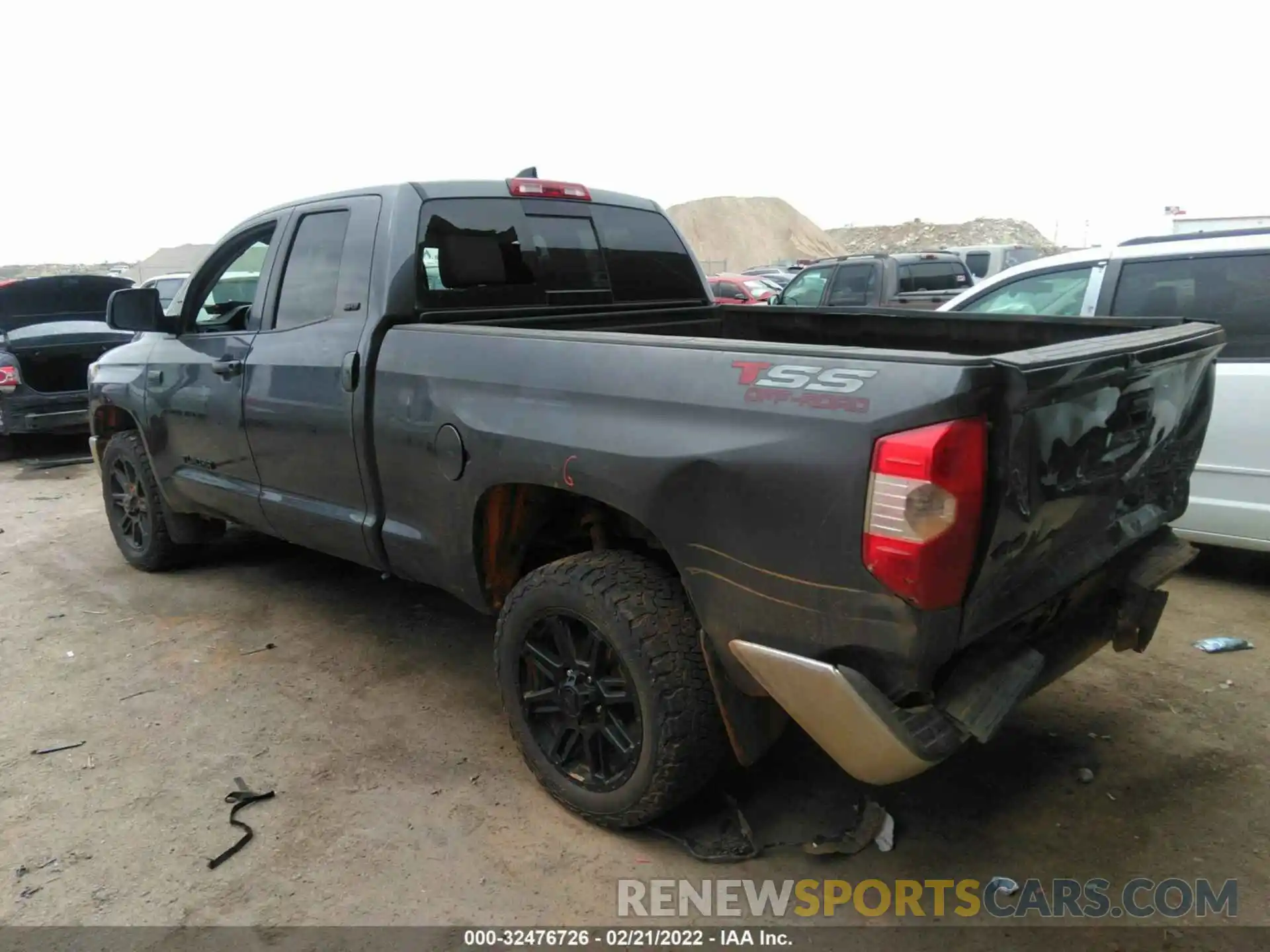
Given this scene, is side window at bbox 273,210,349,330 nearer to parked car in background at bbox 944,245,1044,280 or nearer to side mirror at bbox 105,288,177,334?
side mirror at bbox 105,288,177,334

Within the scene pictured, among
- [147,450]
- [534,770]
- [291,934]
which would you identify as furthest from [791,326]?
[147,450]

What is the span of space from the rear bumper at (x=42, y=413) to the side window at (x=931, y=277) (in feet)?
32.2

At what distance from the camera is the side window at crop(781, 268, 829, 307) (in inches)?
493

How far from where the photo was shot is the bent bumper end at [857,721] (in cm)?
211

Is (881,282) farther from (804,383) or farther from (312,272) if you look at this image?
(804,383)

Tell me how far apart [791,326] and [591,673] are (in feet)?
6.97

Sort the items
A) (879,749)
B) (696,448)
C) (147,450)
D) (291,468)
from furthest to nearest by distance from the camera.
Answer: (147,450) < (291,468) < (696,448) < (879,749)

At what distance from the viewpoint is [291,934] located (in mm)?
2479

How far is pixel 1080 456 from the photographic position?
7.47ft

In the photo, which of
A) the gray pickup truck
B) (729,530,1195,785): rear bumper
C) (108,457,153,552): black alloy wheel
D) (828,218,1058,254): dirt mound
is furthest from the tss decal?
(828,218,1058,254): dirt mound

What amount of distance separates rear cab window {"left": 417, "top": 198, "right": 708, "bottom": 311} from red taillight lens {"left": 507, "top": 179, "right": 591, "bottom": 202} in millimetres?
26

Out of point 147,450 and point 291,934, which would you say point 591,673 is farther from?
point 147,450

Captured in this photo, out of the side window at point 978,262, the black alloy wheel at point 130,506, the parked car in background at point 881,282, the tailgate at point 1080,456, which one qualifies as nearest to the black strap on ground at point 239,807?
the tailgate at point 1080,456

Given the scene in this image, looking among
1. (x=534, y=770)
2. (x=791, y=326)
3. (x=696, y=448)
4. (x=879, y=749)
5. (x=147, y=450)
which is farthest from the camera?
(x=147, y=450)
